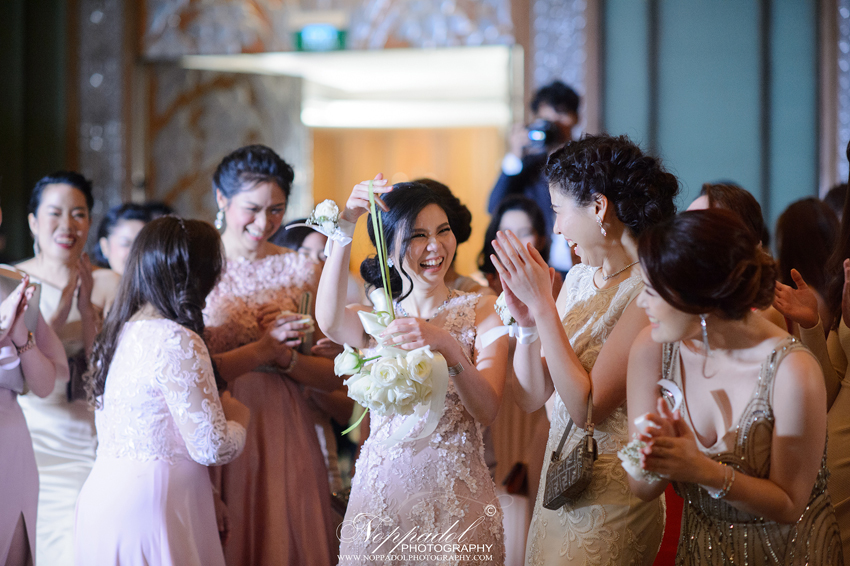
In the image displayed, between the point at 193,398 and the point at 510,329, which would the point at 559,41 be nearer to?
the point at 510,329

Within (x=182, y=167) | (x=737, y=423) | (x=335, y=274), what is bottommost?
(x=737, y=423)

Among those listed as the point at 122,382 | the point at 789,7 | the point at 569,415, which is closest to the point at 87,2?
the point at 122,382

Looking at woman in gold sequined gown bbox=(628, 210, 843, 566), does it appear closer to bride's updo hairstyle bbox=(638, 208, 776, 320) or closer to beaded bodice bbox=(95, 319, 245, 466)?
bride's updo hairstyle bbox=(638, 208, 776, 320)

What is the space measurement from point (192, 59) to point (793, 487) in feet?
18.7

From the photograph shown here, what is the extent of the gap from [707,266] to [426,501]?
95 cm

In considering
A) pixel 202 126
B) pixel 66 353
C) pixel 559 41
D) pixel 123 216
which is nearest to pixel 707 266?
pixel 66 353

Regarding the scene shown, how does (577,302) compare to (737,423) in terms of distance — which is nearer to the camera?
(737,423)

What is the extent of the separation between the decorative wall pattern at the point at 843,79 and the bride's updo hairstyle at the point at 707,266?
4215 mm

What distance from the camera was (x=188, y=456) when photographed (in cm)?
232

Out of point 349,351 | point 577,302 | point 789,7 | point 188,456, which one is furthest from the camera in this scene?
point 789,7

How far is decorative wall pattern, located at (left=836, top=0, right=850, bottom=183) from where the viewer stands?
16.8ft

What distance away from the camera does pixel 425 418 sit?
197 cm

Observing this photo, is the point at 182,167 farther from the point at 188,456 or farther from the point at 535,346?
the point at 535,346

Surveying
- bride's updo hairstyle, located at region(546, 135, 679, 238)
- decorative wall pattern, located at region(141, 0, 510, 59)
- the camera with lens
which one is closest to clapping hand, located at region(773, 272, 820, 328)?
bride's updo hairstyle, located at region(546, 135, 679, 238)
